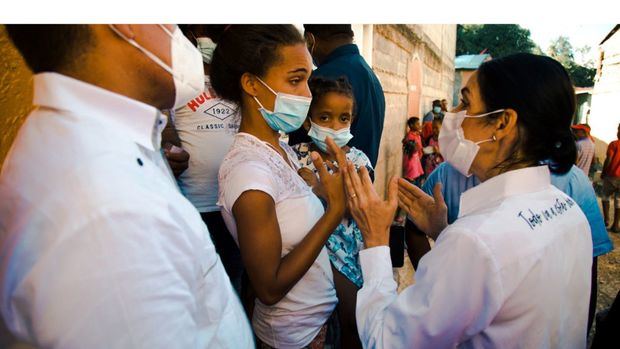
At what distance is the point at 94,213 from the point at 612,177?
719 centimetres

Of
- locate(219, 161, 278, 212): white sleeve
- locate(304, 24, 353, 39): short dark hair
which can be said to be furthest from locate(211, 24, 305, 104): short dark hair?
locate(304, 24, 353, 39): short dark hair

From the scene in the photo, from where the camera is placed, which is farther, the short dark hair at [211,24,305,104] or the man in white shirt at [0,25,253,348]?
the short dark hair at [211,24,305,104]

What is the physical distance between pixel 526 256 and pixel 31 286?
42.1 inches

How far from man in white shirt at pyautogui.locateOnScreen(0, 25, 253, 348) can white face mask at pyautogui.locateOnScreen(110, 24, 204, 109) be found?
0.04 metres

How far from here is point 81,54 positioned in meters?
0.65

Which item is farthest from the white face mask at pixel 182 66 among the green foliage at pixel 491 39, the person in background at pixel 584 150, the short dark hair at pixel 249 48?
the green foliage at pixel 491 39

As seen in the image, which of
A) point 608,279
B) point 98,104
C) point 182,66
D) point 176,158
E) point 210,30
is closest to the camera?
point 98,104

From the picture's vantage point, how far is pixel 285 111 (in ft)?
4.50

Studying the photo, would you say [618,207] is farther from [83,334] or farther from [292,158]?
[83,334]

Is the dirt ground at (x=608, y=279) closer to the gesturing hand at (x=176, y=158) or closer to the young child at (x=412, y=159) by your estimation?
the young child at (x=412, y=159)

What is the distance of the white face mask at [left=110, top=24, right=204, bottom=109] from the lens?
781 mm

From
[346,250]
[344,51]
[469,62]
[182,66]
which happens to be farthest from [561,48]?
[469,62]

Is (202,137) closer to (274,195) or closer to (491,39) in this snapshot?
(274,195)

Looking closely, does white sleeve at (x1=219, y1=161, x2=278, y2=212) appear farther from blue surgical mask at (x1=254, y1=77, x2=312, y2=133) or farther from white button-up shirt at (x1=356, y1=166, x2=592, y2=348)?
white button-up shirt at (x1=356, y1=166, x2=592, y2=348)
